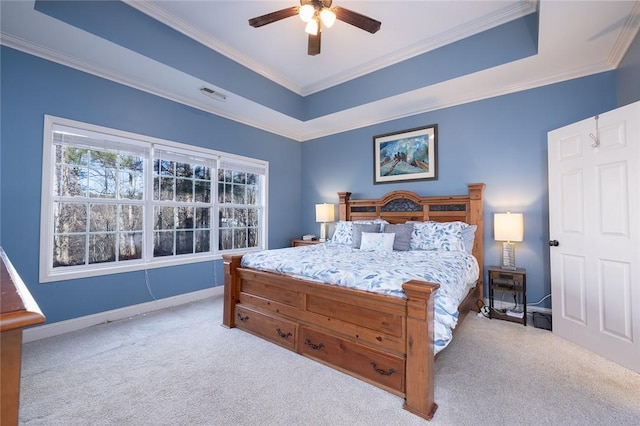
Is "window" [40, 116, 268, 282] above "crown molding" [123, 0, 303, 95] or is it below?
below

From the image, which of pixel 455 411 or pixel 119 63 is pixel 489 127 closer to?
pixel 455 411

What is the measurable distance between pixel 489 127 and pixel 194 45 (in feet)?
12.3

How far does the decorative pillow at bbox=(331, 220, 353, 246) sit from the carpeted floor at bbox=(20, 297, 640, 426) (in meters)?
1.82

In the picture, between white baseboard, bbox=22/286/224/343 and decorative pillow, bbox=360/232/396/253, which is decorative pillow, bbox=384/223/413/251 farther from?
white baseboard, bbox=22/286/224/343

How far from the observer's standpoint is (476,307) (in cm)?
334

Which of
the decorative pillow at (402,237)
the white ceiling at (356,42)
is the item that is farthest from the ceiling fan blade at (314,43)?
the decorative pillow at (402,237)

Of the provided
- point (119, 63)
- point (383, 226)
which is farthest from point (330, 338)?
point (119, 63)

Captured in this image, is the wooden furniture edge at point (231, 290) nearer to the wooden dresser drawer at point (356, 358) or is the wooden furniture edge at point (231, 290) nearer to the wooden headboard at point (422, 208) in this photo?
the wooden dresser drawer at point (356, 358)

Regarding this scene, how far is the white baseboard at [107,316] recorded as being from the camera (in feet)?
8.46

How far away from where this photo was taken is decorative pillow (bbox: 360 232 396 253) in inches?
130

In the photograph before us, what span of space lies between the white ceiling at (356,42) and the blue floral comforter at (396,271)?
2.14 meters

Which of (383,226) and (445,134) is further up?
(445,134)

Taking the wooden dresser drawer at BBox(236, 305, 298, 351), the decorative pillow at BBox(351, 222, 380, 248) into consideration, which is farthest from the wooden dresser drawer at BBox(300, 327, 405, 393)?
the decorative pillow at BBox(351, 222, 380, 248)

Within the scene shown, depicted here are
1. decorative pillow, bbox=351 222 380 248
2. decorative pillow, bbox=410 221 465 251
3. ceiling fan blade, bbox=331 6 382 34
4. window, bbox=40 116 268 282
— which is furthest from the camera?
decorative pillow, bbox=351 222 380 248
